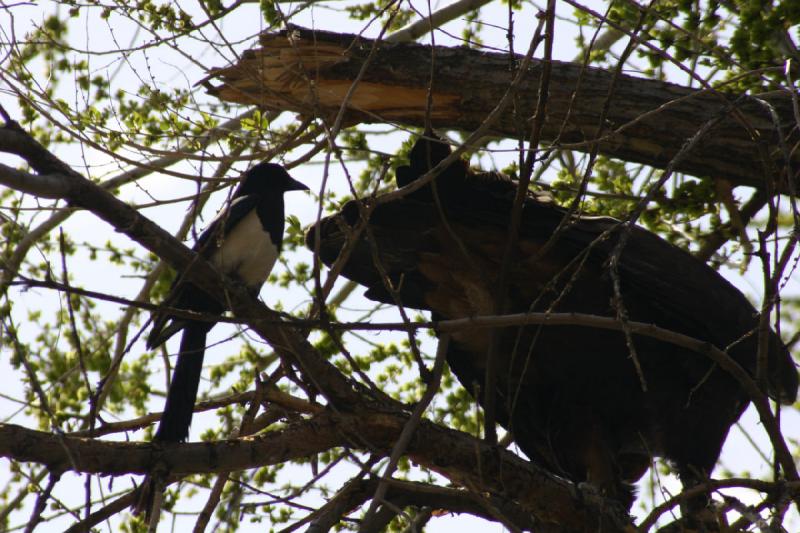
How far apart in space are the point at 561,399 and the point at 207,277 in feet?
6.56

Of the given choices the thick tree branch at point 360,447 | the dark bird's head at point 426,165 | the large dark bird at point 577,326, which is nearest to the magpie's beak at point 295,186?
the large dark bird at point 577,326

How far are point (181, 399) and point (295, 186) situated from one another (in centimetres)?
186

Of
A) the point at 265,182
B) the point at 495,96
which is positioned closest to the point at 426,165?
the point at 495,96

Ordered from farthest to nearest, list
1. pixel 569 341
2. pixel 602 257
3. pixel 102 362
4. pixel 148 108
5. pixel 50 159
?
pixel 102 362
pixel 148 108
pixel 569 341
pixel 602 257
pixel 50 159

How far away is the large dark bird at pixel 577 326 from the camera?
390 cm

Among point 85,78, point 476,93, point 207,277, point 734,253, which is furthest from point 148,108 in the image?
point 734,253

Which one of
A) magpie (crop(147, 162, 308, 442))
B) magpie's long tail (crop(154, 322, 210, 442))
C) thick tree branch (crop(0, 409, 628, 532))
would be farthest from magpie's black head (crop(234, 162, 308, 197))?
thick tree branch (crop(0, 409, 628, 532))

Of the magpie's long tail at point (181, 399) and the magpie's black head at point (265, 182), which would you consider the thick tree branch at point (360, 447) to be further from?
the magpie's black head at point (265, 182)

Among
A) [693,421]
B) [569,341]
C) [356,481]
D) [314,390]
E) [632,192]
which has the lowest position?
[356,481]

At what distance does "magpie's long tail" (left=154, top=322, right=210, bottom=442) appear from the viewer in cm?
372

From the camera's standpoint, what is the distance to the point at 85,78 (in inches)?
184

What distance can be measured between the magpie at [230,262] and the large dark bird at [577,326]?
647 millimetres

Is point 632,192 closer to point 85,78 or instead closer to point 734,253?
point 734,253

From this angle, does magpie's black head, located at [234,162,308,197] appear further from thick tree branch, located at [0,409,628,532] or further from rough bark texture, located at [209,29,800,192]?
thick tree branch, located at [0,409,628,532]
